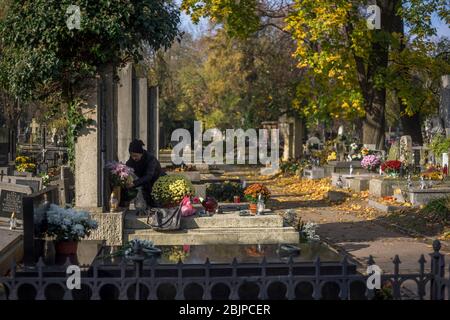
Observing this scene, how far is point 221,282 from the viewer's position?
232 inches

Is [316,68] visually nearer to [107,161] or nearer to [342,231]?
[342,231]

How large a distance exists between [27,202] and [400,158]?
58.2ft

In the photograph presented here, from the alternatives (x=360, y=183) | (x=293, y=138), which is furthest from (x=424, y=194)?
(x=293, y=138)

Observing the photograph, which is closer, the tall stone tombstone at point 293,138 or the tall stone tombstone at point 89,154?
the tall stone tombstone at point 89,154

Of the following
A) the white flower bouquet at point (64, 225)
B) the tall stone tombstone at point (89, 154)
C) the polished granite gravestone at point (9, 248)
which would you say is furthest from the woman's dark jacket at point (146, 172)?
the white flower bouquet at point (64, 225)

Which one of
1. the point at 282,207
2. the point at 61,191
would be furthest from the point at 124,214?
the point at 282,207

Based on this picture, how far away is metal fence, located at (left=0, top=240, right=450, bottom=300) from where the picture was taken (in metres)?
5.85

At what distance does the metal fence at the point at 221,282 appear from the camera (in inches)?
230

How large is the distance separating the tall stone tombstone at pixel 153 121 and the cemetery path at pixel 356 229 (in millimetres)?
4115

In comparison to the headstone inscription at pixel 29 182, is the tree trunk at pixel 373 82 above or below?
above

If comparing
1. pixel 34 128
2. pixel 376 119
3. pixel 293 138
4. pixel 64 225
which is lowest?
pixel 64 225

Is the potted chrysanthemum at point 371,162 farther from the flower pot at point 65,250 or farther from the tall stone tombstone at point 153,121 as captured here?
the flower pot at point 65,250

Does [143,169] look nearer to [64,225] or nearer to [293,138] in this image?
[64,225]

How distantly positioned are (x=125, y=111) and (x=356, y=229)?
7.21m
